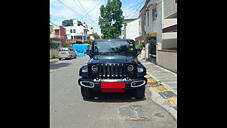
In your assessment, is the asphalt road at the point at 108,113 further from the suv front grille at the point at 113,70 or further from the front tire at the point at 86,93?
the suv front grille at the point at 113,70

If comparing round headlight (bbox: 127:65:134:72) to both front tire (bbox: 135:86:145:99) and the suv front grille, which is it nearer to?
the suv front grille

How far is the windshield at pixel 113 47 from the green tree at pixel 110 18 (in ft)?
123

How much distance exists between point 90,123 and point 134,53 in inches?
137

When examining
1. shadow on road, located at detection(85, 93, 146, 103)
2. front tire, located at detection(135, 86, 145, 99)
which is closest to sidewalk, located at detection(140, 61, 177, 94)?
front tire, located at detection(135, 86, 145, 99)

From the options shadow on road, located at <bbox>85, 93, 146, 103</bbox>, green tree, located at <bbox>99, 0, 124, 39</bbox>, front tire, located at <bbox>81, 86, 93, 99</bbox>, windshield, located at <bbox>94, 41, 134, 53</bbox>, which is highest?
green tree, located at <bbox>99, 0, 124, 39</bbox>

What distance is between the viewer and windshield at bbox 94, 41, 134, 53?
682cm

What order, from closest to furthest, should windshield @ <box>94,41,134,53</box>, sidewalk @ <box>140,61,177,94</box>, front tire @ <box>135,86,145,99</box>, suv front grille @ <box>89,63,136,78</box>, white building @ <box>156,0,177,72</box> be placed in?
suv front grille @ <box>89,63,136,78</box> → front tire @ <box>135,86,145,99</box> → windshield @ <box>94,41,134,53</box> → sidewalk @ <box>140,61,177,94</box> → white building @ <box>156,0,177,72</box>

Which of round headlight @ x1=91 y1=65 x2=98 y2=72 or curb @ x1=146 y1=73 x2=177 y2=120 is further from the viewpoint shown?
round headlight @ x1=91 y1=65 x2=98 y2=72

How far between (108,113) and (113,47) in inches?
107

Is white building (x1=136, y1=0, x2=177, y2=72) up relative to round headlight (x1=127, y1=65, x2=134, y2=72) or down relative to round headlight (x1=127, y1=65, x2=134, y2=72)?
up

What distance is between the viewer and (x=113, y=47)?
6.86 metres

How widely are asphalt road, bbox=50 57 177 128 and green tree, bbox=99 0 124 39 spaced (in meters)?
38.6

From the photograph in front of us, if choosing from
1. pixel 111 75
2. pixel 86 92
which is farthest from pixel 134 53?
pixel 86 92
